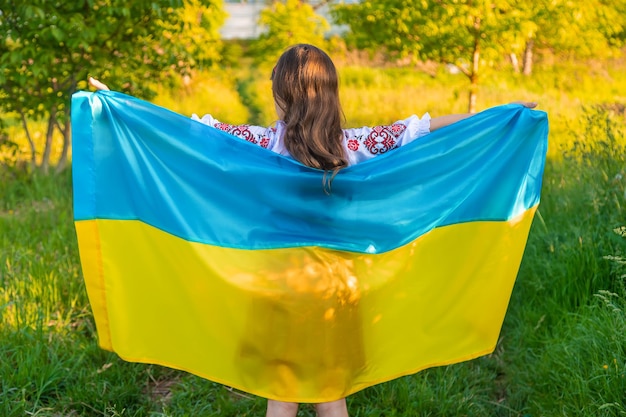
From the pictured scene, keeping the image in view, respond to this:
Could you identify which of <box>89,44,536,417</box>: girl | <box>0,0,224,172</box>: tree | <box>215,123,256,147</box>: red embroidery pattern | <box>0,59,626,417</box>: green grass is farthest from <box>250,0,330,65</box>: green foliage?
<box>89,44,536,417</box>: girl

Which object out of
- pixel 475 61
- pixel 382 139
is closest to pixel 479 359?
pixel 382 139

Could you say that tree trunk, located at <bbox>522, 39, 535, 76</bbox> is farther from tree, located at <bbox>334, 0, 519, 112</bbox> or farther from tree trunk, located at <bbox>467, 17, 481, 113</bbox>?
tree trunk, located at <bbox>467, 17, 481, 113</bbox>

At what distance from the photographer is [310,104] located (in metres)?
2.79

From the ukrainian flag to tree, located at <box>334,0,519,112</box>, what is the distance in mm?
4328

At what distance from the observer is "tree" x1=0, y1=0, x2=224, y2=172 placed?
5.66 meters

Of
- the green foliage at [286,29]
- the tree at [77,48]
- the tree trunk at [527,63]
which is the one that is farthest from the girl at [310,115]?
the tree trunk at [527,63]

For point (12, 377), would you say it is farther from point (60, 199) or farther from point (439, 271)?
point (60, 199)

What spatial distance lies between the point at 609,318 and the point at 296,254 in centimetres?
163

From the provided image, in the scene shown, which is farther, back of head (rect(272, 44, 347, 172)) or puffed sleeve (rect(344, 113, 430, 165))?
puffed sleeve (rect(344, 113, 430, 165))

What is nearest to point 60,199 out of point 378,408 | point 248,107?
point 378,408

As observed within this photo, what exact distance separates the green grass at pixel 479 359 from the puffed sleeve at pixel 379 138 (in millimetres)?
1040

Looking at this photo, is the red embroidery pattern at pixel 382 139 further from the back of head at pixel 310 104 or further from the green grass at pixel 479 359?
the green grass at pixel 479 359

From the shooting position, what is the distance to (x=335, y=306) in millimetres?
2828

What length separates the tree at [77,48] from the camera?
5664 millimetres
